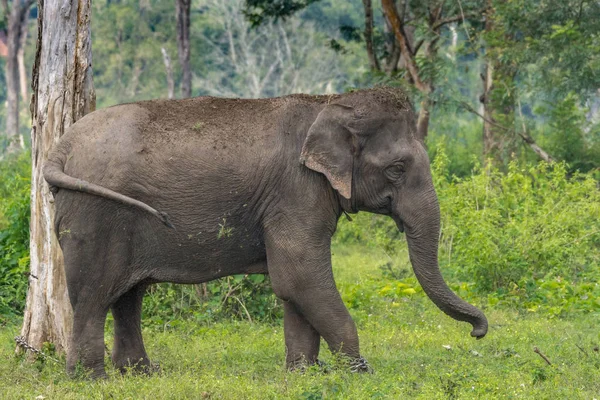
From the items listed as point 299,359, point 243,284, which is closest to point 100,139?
point 299,359

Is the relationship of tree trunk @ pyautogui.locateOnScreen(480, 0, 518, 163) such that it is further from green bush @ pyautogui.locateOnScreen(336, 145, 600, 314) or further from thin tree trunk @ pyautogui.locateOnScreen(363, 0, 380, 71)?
green bush @ pyautogui.locateOnScreen(336, 145, 600, 314)

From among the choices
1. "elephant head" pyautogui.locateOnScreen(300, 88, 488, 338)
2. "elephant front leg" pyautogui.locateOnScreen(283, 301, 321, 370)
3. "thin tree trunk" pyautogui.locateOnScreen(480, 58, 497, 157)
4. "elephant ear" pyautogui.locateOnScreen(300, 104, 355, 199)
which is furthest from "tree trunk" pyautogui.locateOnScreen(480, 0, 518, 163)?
"elephant front leg" pyautogui.locateOnScreen(283, 301, 321, 370)

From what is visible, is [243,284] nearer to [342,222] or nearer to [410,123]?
[410,123]

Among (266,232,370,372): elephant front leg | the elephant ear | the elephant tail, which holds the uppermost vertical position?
the elephant ear

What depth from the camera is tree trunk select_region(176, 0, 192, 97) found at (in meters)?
26.3

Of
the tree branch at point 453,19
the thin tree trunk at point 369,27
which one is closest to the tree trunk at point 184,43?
the thin tree trunk at point 369,27

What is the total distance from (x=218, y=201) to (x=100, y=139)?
0.92 metres

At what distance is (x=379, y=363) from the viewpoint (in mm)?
7688

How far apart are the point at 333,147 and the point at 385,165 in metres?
0.40

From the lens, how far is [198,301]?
9.76 m

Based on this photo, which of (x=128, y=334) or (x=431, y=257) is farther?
(x=128, y=334)

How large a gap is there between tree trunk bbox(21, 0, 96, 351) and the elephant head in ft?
7.02

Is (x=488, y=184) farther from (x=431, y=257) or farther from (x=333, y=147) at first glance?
(x=333, y=147)

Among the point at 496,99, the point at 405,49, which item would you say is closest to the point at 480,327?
the point at 405,49
